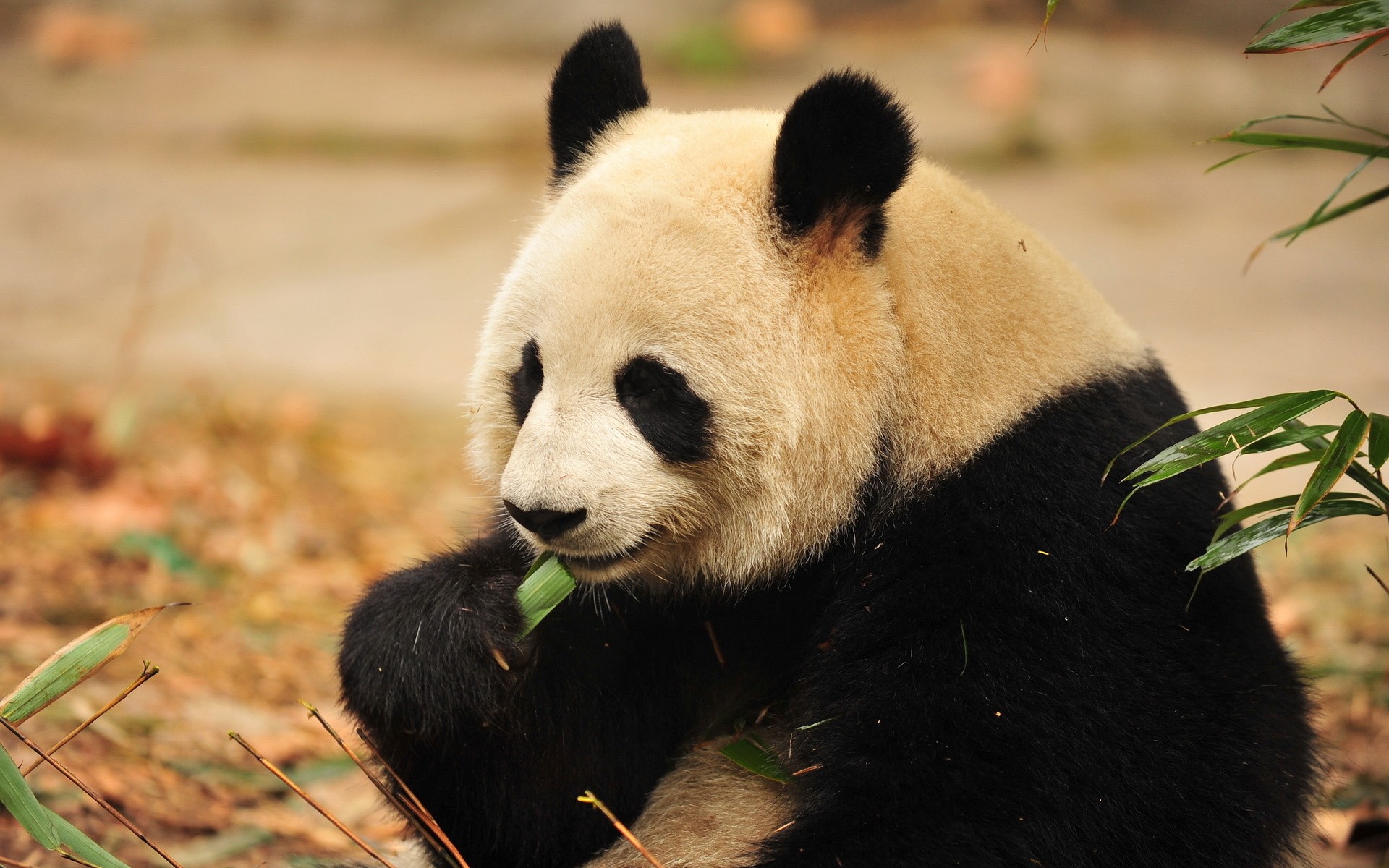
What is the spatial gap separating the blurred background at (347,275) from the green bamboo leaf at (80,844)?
0.77 metres

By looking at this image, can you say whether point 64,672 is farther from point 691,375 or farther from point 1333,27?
point 1333,27

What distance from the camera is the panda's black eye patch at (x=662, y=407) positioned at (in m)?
2.52

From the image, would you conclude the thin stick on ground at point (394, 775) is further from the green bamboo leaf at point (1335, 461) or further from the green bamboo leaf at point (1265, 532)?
the green bamboo leaf at point (1335, 461)

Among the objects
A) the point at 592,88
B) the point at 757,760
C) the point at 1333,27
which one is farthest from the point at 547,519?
the point at 1333,27

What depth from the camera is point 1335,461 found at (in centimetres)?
229

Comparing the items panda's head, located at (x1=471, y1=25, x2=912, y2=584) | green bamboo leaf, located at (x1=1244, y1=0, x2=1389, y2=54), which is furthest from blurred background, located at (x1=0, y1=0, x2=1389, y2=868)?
green bamboo leaf, located at (x1=1244, y1=0, x2=1389, y2=54)

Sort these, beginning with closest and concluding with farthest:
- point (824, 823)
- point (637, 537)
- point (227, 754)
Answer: point (824, 823) < point (637, 537) < point (227, 754)

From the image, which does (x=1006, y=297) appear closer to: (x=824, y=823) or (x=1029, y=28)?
(x=824, y=823)

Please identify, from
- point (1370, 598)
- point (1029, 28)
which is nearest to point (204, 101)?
point (1029, 28)

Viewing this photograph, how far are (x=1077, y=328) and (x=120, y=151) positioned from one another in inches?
Answer: 472

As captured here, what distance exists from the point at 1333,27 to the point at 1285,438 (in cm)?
78

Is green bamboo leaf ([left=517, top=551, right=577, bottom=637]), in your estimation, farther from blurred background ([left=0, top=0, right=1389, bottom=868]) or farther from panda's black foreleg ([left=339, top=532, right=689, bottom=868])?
blurred background ([left=0, top=0, right=1389, bottom=868])

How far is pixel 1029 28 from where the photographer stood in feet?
46.0

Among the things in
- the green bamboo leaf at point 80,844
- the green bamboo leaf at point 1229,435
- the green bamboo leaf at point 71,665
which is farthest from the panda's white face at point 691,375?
the green bamboo leaf at point 80,844
